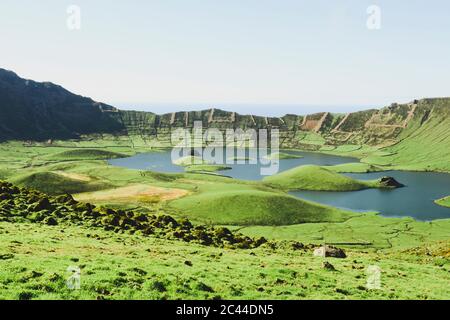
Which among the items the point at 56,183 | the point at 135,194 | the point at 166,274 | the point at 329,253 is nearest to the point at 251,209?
the point at 135,194

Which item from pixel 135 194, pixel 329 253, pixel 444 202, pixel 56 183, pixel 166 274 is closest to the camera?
pixel 166 274

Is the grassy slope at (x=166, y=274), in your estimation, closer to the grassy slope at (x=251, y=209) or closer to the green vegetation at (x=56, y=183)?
the grassy slope at (x=251, y=209)

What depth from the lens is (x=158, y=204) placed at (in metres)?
140

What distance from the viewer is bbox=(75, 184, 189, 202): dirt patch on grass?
14506 centimetres

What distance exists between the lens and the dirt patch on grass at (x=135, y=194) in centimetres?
14506

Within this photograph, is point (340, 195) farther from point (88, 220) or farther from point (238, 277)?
point (238, 277)

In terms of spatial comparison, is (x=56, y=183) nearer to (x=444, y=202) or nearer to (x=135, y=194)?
(x=135, y=194)

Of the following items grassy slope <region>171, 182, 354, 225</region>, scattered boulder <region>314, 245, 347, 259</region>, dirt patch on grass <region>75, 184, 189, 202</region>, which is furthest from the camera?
dirt patch on grass <region>75, 184, 189, 202</region>

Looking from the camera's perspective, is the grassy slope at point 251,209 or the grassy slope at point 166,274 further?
the grassy slope at point 251,209

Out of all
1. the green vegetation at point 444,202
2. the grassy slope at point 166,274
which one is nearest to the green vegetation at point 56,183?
the grassy slope at point 166,274

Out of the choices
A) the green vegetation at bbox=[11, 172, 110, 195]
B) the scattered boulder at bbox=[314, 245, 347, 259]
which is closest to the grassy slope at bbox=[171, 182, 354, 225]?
the green vegetation at bbox=[11, 172, 110, 195]

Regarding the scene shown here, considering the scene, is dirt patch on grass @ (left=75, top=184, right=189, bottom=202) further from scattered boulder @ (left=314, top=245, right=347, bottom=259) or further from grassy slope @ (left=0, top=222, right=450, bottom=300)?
scattered boulder @ (left=314, top=245, right=347, bottom=259)

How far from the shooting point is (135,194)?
153m
